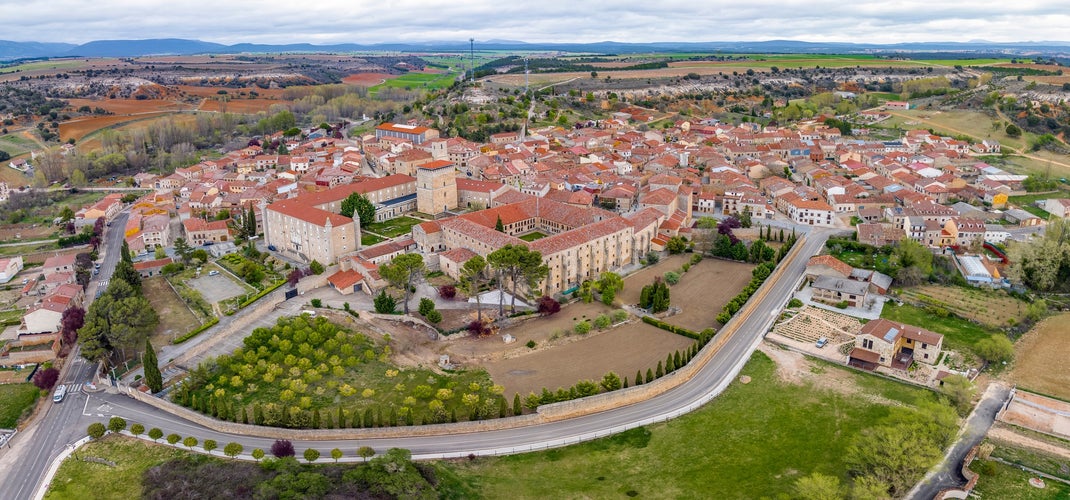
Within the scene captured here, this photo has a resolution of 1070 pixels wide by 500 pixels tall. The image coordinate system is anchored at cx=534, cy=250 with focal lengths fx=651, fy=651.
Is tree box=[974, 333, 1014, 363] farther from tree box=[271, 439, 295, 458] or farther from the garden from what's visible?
tree box=[271, 439, 295, 458]

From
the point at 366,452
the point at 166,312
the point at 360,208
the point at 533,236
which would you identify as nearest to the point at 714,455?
the point at 366,452

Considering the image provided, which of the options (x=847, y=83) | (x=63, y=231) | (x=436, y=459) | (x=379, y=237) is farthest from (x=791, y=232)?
(x=847, y=83)

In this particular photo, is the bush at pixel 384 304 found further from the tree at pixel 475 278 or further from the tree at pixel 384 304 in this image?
the tree at pixel 475 278

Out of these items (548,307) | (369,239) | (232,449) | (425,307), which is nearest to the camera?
(232,449)

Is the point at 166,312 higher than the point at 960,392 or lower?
lower

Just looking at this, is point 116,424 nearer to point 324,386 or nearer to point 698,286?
point 324,386
